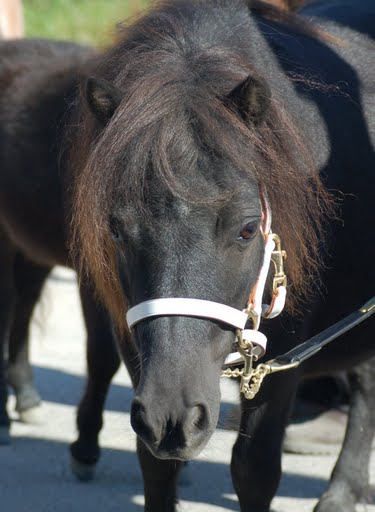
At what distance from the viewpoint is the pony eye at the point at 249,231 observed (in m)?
2.26

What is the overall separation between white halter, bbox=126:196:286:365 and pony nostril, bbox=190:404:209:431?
21 centimetres

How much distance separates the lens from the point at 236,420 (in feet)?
9.49

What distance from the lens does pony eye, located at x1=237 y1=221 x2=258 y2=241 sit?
2.26m

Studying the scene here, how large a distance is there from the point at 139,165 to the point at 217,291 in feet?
1.16

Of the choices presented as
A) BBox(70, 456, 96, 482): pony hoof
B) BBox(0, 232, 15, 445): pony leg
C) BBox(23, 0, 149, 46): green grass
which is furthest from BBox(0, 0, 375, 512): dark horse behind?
BBox(23, 0, 149, 46): green grass

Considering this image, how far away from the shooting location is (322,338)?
269 cm

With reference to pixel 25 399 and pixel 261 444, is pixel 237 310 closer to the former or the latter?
pixel 261 444

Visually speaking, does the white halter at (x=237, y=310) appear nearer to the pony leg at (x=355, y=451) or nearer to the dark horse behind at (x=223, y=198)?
the dark horse behind at (x=223, y=198)

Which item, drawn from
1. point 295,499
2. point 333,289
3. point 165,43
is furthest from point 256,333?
point 295,499

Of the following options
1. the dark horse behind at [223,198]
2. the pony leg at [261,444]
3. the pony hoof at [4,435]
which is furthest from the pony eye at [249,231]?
the pony hoof at [4,435]

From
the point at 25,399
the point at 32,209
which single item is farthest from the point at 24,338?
the point at 32,209

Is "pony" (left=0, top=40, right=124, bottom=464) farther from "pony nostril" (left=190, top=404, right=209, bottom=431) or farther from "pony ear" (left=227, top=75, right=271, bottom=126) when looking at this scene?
"pony nostril" (left=190, top=404, right=209, bottom=431)

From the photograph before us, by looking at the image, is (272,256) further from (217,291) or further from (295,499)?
(295,499)

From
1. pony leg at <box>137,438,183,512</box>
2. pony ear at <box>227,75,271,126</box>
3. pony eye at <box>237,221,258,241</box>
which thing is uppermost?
pony ear at <box>227,75,271,126</box>
